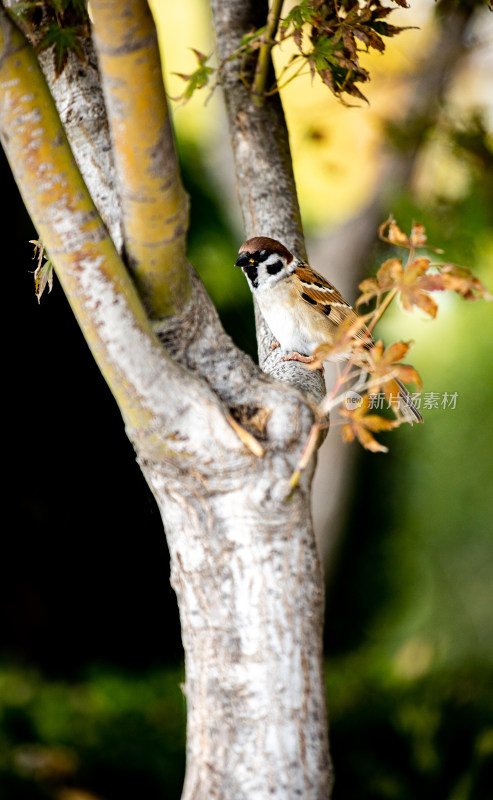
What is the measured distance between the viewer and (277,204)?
1458 mm

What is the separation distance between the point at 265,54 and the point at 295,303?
59 centimetres

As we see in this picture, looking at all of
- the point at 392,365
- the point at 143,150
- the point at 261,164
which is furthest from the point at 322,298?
the point at 143,150

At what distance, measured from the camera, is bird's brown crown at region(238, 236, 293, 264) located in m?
1.45

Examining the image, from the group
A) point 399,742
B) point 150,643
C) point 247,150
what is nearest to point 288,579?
point 247,150

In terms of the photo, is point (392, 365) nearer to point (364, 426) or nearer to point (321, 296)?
point (364, 426)

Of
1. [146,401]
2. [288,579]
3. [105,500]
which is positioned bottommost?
[105,500]

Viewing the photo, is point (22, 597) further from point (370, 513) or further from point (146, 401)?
point (146, 401)

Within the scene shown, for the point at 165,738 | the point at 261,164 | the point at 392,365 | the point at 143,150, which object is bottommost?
the point at 165,738

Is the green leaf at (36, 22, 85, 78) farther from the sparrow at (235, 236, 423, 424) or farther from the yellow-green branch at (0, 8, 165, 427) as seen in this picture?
the sparrow at (235, 236, 423, 424)

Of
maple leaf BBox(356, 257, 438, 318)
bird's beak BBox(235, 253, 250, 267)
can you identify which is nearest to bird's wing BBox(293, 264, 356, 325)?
bird's beak BBox(235, 253, 250, 267)

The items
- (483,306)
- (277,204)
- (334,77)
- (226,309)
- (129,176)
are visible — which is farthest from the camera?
(483,306)

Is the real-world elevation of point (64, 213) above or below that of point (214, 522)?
above

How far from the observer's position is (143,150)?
2.64ft

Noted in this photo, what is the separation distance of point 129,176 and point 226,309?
2061mm
